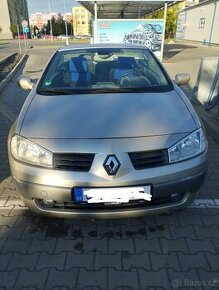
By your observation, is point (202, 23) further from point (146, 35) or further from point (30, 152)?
point (30, 152)

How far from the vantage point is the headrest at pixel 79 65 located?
347 centimetres

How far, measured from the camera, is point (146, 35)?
13.9 m

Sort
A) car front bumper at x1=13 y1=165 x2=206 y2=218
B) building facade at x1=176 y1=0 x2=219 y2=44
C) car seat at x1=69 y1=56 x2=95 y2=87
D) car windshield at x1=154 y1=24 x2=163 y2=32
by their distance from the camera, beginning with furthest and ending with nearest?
1. building facade at x1=176 y1=0 x2=219 y2=44
2. car windshield at x1=154 y1=24 x2=163 y2=32
3. car seat at x1=69 y1=56 x2=95 y2=87
4. car front bumper at x1=13 y1=165 x2=206 y2=218

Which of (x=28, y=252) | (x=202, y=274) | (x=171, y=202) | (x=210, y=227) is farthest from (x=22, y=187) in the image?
(x=210, y=227)

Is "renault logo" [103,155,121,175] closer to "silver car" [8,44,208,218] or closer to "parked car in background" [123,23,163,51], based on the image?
"silver car" [8,44,208,218]

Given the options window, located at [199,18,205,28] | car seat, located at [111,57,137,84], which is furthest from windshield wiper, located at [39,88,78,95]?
window, located at [199,18,205,28]

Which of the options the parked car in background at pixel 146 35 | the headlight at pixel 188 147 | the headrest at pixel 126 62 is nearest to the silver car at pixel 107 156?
the headlight at pixel 188 147

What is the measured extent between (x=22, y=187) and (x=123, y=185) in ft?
2.75

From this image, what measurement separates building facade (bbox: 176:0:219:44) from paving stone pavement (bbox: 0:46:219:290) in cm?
3261

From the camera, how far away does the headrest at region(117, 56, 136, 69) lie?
3.55 meters

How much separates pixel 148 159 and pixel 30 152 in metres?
0.95

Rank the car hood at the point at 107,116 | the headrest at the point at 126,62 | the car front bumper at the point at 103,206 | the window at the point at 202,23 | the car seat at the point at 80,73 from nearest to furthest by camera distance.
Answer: the car front bumper at the point at 103,206 < the car hood at the point at 107,116 < the car seat at the point at 80,73 < the headrest at the point at 126,62 < the window at the point at 202,23

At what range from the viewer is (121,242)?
8.02 feet

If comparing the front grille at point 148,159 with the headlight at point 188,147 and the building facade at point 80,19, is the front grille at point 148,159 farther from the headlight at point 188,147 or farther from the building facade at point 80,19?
the building facade at point 80,19
